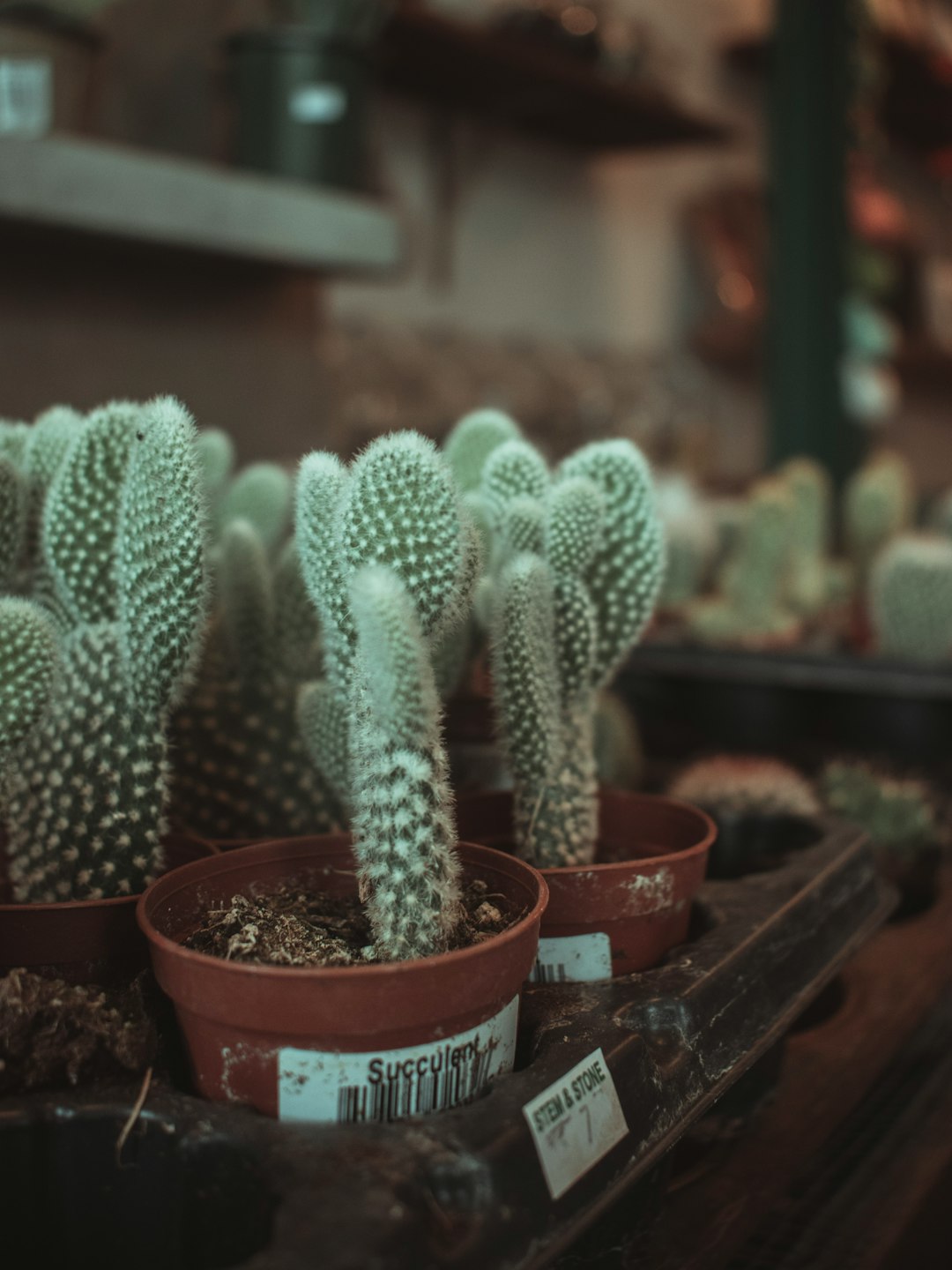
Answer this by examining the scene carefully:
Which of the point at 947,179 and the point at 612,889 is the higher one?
the point at 947,179

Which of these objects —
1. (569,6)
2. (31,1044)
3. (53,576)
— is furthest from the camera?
(569,6)

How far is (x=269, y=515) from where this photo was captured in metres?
0.99

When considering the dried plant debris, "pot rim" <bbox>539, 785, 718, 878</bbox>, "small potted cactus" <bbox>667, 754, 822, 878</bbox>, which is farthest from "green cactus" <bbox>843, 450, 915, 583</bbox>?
the dried plant debris

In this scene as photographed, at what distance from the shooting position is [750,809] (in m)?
1.08

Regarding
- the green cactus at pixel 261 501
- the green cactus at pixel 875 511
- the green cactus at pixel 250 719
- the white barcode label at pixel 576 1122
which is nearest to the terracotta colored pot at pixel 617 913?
the white barcode label at pixel 576 1122

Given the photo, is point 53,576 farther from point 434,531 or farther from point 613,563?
point 613,563

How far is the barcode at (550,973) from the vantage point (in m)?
0.71

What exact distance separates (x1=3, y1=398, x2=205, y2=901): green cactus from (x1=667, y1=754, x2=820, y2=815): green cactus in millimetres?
571

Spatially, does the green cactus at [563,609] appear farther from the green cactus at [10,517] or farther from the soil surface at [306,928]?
the green cactus at [10,517]

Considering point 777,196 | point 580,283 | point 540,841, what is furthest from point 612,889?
point 580,283

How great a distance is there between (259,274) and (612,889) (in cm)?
160

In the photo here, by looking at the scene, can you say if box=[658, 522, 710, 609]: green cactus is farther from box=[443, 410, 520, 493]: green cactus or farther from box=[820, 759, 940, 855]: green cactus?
box=[443, 410, 520, 493]: green cactus

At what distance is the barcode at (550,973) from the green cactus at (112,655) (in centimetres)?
24

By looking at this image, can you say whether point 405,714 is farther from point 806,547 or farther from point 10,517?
point 806,547
